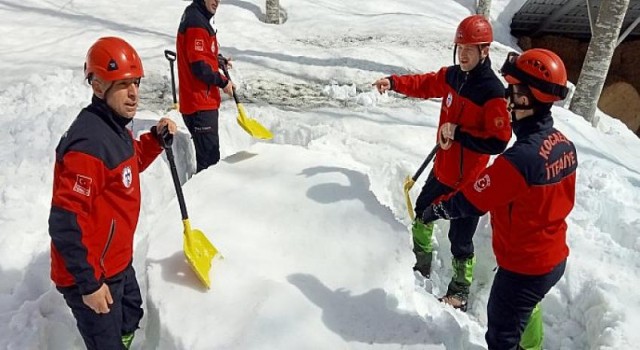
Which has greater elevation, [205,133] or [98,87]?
[98,87]

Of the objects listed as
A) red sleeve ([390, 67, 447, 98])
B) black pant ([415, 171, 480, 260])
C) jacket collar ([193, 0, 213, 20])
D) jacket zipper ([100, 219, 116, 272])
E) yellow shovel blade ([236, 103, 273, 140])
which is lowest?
black pant ([415, 171, 480, 260])

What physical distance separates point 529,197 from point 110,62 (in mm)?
2143

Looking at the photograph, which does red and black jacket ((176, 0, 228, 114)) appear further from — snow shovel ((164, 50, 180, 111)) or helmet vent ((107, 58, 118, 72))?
helmet vent ((107, 58, 118, 72))

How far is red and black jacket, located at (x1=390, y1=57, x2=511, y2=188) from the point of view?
3.21m

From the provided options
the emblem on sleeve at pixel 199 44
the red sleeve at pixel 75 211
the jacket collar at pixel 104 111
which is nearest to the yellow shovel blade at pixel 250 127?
the emblem on sleeve at pixel 199 44

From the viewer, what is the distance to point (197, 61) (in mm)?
3932

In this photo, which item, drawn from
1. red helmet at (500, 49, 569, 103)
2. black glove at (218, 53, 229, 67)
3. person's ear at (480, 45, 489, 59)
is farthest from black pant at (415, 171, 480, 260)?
black glove at (218, 53, 229, 67)

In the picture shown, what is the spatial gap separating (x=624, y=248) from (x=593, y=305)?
0.81 meters

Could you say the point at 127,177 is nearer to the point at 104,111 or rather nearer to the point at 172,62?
the point at 104,111

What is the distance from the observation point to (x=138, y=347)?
2988 millimetres

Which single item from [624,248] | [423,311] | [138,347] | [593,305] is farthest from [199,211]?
[624,248]

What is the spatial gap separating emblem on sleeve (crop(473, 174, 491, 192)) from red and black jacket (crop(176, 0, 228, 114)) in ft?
7.71

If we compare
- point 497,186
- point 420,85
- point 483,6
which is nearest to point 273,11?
point 483,6

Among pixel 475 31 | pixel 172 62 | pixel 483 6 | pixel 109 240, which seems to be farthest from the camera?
pixel 483 6
